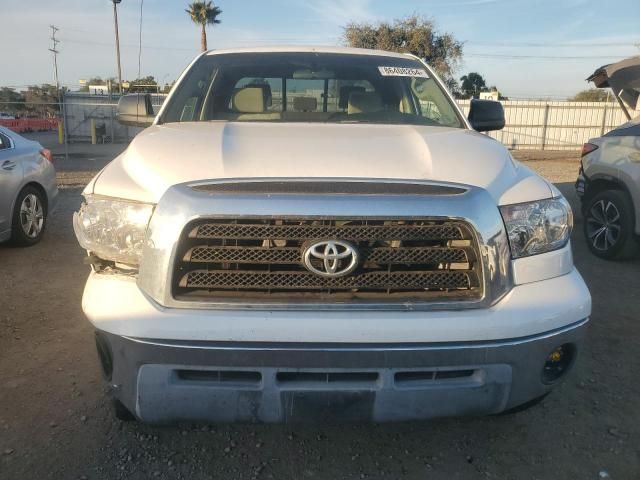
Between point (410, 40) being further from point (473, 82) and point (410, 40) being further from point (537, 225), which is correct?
point (537, 225)

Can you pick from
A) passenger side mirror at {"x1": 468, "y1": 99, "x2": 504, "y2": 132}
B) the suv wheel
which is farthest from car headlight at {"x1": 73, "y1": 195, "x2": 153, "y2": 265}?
the suv wheel

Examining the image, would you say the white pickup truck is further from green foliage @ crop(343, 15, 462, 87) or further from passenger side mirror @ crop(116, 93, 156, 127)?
green foliage @ crop(343, 15, 462, 87)

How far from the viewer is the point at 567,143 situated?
26.1 meters

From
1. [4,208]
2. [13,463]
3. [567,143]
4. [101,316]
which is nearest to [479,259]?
[101,316]

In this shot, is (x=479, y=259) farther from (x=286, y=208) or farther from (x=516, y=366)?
(x=286, y=208)

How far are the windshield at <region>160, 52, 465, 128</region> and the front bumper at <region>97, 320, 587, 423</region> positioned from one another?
1881 millimetres

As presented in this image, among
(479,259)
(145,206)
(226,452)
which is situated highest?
(145,206)

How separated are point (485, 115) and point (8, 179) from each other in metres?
5.01

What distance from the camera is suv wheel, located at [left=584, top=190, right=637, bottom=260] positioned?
6109 mm

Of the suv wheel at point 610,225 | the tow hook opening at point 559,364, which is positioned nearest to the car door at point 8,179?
the tow hook opening at point 559,364

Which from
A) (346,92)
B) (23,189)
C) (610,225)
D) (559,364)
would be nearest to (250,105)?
(346,92)

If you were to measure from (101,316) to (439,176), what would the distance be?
1.43 m

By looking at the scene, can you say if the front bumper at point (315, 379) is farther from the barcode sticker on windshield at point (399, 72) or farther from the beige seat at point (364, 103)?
the barcode sticker on windshield at point (399, 72)

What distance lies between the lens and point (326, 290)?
7.20ft
